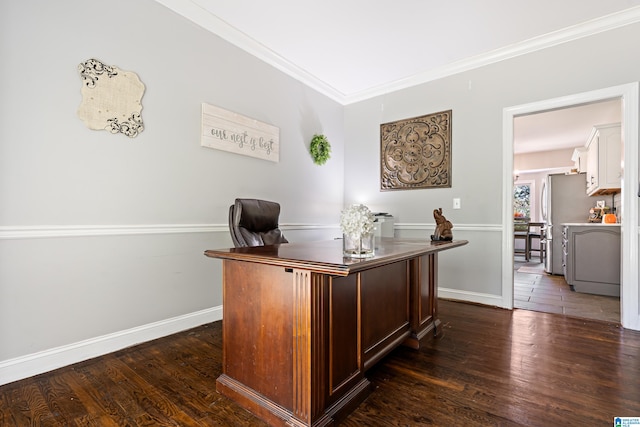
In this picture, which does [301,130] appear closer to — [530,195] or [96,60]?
[96,60]

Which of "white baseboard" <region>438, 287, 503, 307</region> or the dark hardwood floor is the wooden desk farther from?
"white baseboard" <region>438, 287, 503, 307</region>

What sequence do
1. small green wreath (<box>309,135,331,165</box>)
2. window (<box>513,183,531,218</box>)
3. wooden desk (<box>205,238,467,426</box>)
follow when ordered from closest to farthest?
wooden desk (<box>205,238,467,426</box>) < small green wreath (<box>309,135,331,165</box>) < window (<box>513,183,531,218</box>)

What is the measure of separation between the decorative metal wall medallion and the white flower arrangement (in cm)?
241

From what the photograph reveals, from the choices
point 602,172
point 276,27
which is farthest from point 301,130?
point 602,172

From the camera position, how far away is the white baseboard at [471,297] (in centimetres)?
306

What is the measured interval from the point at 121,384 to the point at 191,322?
0.85 m

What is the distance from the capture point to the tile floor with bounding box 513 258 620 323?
9.42 ft

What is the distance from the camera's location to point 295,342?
1.23m

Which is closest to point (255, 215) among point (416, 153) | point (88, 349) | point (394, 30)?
point (88, 349)

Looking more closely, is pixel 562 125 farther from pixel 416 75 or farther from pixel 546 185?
pixel 416 75

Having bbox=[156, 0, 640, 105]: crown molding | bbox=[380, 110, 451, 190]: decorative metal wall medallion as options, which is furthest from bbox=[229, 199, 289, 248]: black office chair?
bbox=[380, 110, 451, 190]: decorative metal wall medallion

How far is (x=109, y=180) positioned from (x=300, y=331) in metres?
1.69

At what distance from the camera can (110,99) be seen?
1.99m

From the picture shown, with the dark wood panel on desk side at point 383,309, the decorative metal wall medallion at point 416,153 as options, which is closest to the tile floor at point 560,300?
the decorative metal wall medallion at point 416,153
